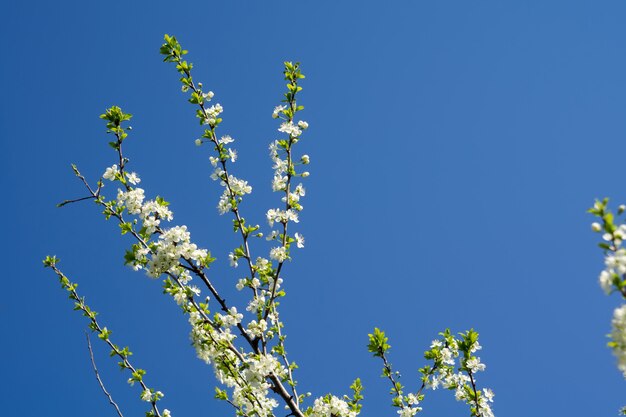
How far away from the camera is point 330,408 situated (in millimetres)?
5660

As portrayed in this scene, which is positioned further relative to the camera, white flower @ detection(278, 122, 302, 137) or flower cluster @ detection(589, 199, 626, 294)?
white flower @ detection(278, 122, 302, 137)

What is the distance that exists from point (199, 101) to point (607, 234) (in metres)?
4.58

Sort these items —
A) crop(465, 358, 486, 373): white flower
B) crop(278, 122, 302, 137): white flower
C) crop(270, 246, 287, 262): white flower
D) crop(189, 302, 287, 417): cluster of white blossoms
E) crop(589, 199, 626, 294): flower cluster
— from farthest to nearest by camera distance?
1. crop(465, 358, 486, 373): white flower
2. crop(278, 122, 302, 137): white flower
3. crop(270, 246, 287, 262): white flower
4. crop(189, 302, 287, 417): cluster of white blossoms
5. crop(589, 199, 626, 294): flower cluster

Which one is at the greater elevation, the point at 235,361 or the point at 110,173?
the point at 110,173

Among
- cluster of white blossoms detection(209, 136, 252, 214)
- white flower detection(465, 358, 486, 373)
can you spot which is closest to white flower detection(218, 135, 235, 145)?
cluster of white blossoms detection(209, 136, 252, 214)

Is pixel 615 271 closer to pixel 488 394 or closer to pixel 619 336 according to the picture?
pixel 619 336

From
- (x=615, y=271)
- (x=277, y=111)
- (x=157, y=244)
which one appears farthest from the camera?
(x=277, y=111)

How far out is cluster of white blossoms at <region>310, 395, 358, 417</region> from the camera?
561cm

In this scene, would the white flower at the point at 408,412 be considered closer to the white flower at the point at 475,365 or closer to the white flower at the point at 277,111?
the white flower at the point at 475,365

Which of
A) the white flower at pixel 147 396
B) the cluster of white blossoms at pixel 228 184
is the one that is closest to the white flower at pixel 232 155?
the cluster of white blossoms at pixel 228 184

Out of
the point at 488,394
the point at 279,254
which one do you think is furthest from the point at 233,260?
the point at 488,394

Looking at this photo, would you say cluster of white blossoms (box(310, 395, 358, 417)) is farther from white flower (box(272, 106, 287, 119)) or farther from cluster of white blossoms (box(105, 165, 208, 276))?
white flower (box(272, 106, 287, 119))

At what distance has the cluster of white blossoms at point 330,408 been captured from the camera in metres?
5.61

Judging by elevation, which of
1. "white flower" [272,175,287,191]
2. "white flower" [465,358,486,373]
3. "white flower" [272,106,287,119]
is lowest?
"white flower" [465,358,486,373]
